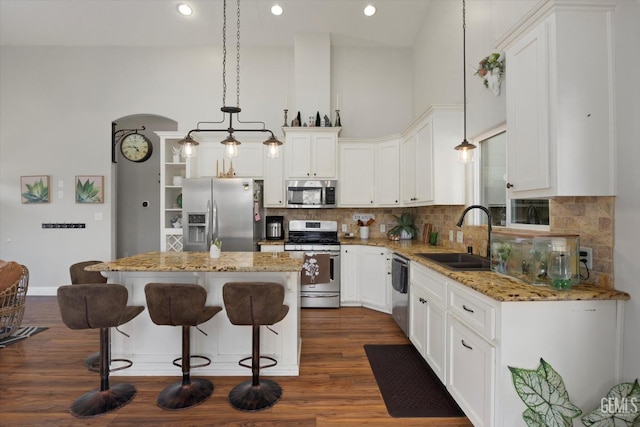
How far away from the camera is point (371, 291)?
13.4 feet

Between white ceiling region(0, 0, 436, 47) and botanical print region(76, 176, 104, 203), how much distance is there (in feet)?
7.42

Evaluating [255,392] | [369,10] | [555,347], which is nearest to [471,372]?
[555,347]

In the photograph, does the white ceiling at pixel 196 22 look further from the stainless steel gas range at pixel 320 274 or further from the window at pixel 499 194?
the stainless steel gas range at pixel 320 274

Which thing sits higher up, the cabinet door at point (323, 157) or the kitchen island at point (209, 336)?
the cabinet door at point (323, 157)

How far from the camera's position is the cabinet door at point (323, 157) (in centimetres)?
443

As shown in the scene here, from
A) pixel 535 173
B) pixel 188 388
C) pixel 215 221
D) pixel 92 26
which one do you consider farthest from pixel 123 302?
pixel 92 26

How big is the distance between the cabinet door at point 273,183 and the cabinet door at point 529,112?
3216mm

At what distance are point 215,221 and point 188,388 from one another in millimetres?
2300

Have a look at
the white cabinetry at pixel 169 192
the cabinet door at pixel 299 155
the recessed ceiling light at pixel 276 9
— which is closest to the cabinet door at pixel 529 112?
the cabinet door at pixel 299 155

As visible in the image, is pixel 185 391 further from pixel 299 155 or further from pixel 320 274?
pixel 299 155

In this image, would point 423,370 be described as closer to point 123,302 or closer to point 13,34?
point 123,302

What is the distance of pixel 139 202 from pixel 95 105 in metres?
2.08

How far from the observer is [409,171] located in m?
3.91

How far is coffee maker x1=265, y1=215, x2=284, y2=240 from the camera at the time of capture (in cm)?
464
